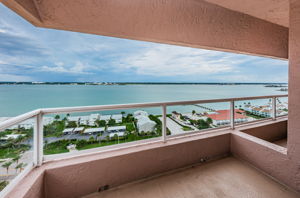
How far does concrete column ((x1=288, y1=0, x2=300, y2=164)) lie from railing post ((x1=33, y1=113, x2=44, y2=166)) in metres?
2.89

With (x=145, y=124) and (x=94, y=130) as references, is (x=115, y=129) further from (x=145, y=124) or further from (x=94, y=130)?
(x=145, y=124)

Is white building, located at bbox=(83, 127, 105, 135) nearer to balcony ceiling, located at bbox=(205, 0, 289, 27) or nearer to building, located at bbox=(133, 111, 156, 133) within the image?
building, located at bbox=(133, 111, 156, 133)

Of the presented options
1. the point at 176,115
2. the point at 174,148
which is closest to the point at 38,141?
the point at 174,148

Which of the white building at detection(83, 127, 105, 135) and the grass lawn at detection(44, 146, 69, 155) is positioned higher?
the white building at detection(83, 127, 105, 135)

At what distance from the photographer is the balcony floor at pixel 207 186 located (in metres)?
1.29

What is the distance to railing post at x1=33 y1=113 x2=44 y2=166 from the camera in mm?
1194

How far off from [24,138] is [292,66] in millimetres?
2999

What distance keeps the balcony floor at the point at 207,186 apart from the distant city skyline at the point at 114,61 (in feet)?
5.74

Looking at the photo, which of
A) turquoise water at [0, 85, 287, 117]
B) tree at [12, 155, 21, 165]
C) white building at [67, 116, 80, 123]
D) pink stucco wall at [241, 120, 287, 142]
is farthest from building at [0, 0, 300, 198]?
pink stucco wall at [241, 120, 287, 142]

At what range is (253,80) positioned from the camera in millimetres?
4652

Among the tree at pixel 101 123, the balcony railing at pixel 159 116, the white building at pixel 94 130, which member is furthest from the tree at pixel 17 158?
the tree at pixel 101 123

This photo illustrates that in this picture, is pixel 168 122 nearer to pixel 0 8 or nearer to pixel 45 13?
pixel 45 13

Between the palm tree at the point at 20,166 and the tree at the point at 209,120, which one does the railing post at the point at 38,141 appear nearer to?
the palm tree at the point at 20,166

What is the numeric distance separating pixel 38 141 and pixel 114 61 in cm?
606
